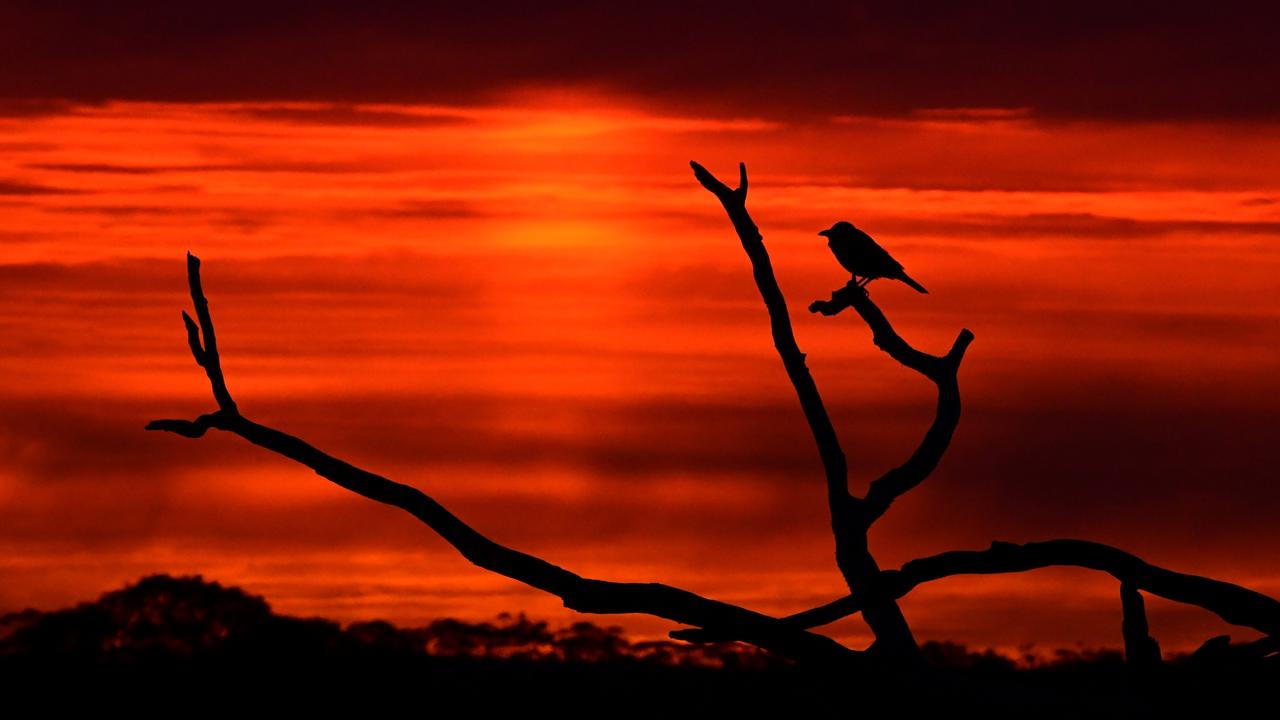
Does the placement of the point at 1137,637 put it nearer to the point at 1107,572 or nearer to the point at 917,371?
the point at 1107,572

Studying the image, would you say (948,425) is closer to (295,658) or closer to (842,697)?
(842,697)

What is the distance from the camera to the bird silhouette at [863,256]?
59.8 ft

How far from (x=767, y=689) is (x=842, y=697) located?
15457 millimetres

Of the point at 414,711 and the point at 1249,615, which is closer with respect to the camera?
the point at 1249,615

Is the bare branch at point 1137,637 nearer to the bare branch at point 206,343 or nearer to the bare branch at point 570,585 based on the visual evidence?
the bare branch at point 570,585

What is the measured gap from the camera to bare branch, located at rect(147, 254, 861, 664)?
1166 centimetres

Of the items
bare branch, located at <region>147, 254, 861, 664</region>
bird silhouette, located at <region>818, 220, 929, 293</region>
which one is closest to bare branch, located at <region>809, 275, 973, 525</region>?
bare branch, located at <region>147, 254, 861, 664</region>

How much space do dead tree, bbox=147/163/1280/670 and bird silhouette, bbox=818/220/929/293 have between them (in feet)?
16.7

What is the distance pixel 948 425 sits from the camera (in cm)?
1305

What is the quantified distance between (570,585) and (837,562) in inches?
76.3

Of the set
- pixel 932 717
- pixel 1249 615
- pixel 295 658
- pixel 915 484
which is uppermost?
pixel 295 658

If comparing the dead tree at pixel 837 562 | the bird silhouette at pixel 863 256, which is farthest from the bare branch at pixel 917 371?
the bird silhouette at pixel 863 256

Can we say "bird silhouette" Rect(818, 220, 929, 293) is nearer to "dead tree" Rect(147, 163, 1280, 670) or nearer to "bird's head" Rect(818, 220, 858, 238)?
"bird's head" Rect(818, 220, 858, 238)

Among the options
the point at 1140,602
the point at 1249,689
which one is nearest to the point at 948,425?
the point at 1140,602
